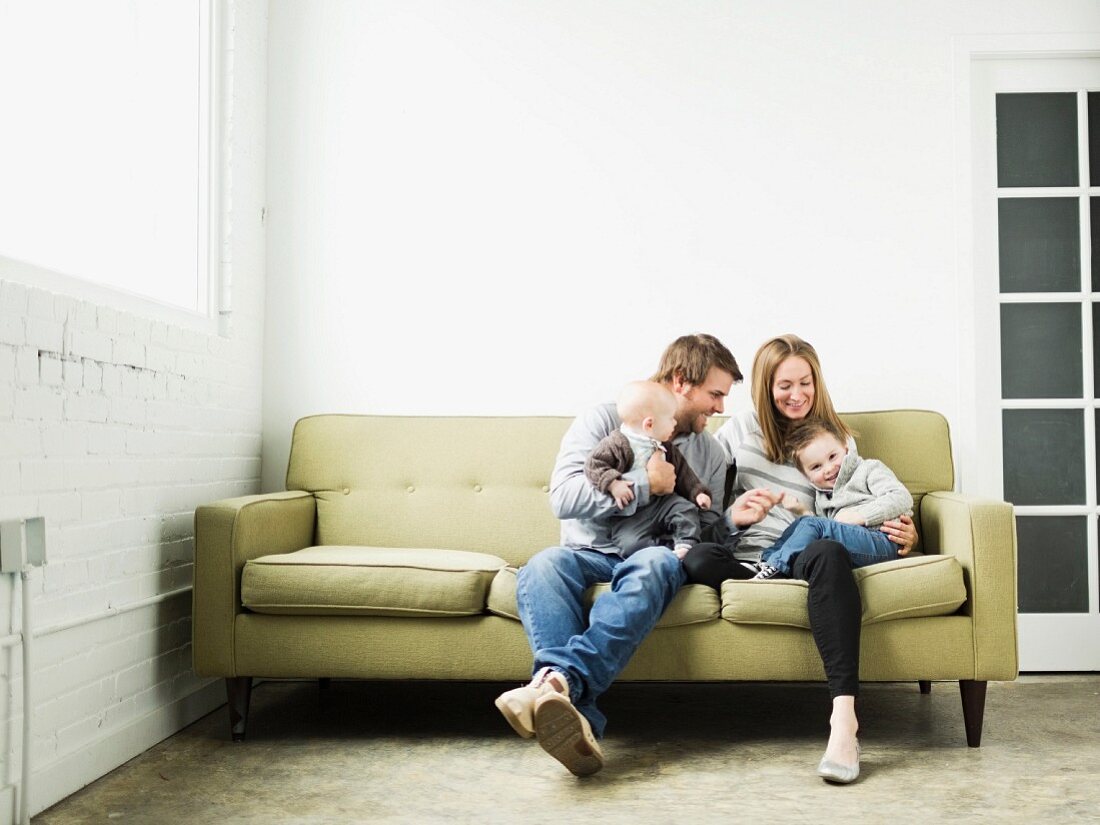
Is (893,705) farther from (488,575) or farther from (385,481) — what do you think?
(385,481)

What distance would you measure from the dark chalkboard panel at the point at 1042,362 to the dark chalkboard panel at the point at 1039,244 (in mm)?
130

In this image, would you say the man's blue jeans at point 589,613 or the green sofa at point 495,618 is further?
the green sofa at point 495,618

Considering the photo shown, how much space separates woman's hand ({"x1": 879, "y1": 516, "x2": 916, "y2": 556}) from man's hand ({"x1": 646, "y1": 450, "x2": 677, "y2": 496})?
1.91 ft

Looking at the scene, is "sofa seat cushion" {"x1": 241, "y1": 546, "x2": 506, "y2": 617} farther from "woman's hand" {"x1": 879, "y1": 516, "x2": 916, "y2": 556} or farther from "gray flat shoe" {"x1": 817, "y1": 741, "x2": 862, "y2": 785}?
"woman's hand" {"x1": 879, "y1": 516, "x2": 916, "y2": 556}

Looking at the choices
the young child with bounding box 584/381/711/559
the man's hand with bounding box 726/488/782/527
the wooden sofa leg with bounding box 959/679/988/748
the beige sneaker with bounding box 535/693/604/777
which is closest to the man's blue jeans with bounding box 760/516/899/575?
the man's hand with bounding box 726/488/782/527

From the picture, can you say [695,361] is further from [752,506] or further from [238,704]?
[238,704]

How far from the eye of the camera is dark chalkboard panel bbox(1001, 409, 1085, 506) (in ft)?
11.5

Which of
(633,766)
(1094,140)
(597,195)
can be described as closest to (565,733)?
(633,766)

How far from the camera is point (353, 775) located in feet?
7.60

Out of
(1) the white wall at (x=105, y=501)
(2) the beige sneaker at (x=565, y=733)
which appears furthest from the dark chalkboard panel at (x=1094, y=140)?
(1) the white wall at (x=105, y=501)

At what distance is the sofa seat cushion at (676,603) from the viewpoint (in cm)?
248

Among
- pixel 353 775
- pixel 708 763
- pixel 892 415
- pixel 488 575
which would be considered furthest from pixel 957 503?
pixel 353 775

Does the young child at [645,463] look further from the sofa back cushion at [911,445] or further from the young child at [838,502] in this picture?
the sofa back cushion at [911,445]

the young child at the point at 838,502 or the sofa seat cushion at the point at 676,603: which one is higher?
the young child at the point at 838,502
